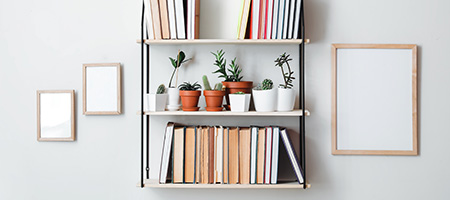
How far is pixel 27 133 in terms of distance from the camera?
5.76 feet

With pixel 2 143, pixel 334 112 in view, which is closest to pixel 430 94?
pixel 334 112

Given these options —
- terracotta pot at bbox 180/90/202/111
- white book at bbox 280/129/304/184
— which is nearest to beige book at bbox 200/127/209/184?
terracotta pot at bbox 180/90/202/111

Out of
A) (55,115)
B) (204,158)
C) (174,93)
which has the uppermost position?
(174,93)

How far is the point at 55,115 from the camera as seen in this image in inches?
68.4

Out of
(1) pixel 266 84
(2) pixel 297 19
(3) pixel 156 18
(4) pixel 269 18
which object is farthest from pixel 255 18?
(3) pixel 156 18

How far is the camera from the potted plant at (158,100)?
5.09 feet

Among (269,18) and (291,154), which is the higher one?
(269,18)

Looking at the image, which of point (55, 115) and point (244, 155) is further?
point (55, 115)

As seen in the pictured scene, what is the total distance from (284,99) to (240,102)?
182 mm

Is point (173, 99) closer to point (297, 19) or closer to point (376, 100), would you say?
point (297, 19)

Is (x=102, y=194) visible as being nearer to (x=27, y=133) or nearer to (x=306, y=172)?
(x=27, y=133)

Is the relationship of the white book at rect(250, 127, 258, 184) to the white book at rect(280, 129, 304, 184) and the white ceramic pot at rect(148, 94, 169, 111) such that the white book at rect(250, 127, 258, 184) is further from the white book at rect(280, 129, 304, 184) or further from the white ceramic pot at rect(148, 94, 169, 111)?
the white ceramic pot at rect(148, 94, 169, 111)

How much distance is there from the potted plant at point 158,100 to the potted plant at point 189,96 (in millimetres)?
76

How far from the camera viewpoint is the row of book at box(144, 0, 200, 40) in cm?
154
